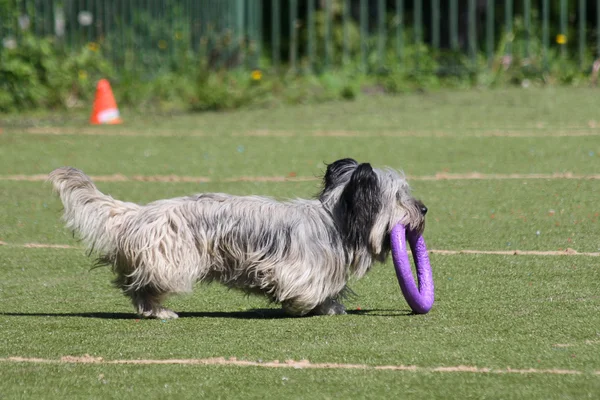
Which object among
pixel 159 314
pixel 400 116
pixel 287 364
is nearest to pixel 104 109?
pixel 400 116

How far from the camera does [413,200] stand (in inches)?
257

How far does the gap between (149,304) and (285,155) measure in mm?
6834

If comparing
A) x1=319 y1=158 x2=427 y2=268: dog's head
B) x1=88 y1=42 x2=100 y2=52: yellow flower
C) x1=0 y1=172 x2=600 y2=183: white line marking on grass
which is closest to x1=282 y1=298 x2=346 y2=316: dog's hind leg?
x1=319 y1=158 x2=427 y2=268: dog's head

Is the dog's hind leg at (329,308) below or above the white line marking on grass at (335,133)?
above

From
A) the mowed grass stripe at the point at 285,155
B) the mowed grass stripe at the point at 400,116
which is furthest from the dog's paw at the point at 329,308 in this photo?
the mowed grass stripe at the point at 400,116

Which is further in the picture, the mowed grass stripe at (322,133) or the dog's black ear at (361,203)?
the mowed grass stripe at (322,133)

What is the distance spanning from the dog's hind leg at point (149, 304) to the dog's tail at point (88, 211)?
32cm

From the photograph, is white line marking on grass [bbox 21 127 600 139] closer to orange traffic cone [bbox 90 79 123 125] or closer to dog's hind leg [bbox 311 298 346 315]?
orange traffic cone [bbox 90 79 123 125]

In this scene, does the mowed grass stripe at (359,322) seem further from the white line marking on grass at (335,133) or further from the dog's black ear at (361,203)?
the white line marking on grass at (335,133)

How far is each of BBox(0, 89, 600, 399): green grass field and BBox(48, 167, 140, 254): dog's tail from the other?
19.2 inches

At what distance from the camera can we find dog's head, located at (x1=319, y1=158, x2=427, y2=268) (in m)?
6.37

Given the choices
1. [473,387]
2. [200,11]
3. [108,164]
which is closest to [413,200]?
[473,387]

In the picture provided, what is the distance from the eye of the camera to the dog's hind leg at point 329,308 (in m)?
6.58

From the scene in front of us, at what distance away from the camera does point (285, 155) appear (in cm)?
1316
